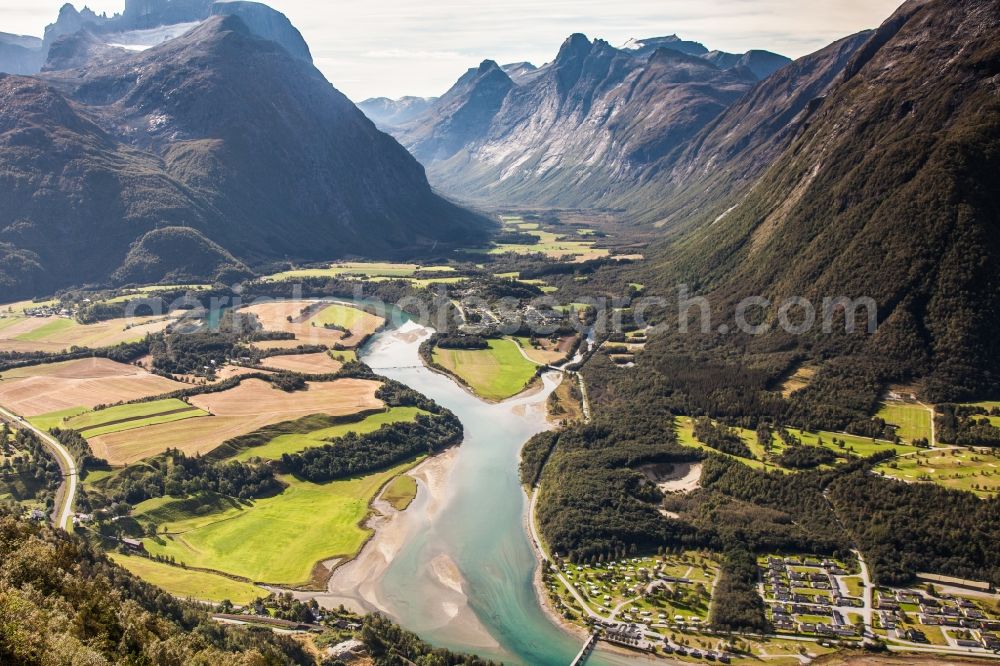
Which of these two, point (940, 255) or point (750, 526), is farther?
point (940, 255)

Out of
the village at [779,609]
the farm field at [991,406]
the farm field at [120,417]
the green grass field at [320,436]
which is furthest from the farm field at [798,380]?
the farm field at [120,417]

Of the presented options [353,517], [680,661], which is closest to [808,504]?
[680,661]

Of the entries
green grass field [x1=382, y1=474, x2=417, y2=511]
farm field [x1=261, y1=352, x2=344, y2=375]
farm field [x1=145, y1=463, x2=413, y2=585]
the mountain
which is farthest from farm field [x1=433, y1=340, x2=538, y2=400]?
farm field [x1=145, y1=463, x2=413, y2=585]

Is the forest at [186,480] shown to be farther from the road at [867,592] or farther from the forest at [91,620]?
the road at [867,592]

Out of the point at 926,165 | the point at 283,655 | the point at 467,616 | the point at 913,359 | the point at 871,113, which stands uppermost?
the point at 871,113

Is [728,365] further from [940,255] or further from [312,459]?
[312,459]

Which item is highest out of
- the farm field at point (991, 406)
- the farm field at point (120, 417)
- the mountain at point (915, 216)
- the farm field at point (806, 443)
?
the mountain at point (915, 216)
